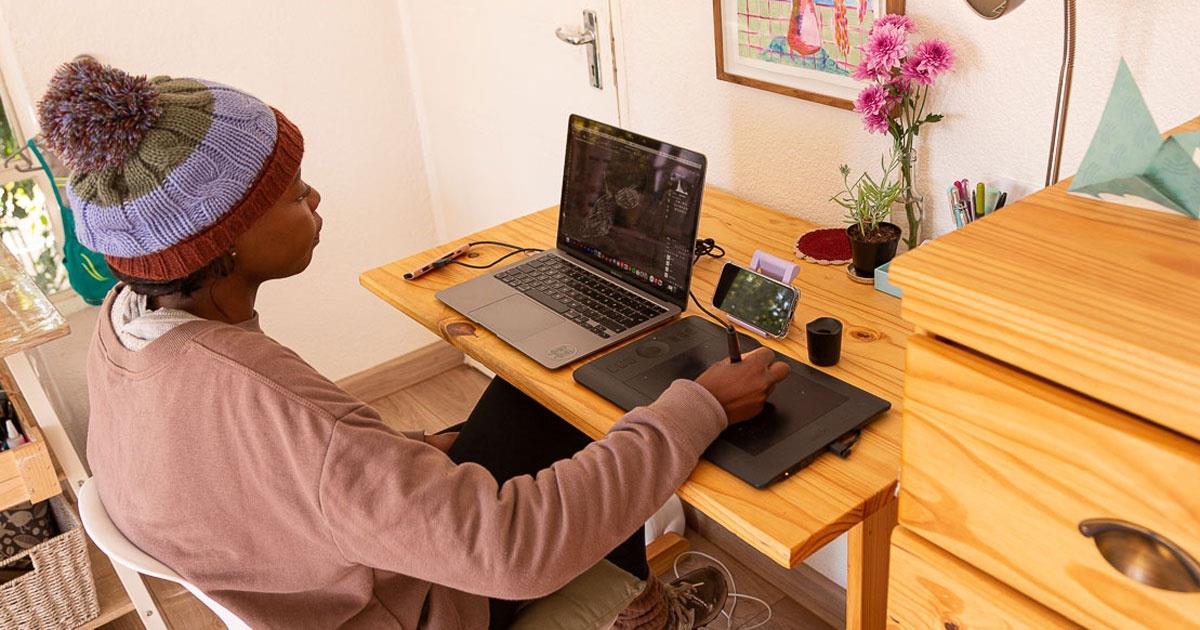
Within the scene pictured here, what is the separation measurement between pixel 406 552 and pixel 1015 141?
1.00 m

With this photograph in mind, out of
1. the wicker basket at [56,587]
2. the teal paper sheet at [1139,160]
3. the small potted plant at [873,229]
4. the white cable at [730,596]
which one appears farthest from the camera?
the white cable at [730,596]

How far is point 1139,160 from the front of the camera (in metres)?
0.79

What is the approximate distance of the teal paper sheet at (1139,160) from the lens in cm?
77

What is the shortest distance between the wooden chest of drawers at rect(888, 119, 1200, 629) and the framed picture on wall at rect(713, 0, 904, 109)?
0.84 metres

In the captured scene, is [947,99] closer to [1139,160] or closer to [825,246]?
[825,246]

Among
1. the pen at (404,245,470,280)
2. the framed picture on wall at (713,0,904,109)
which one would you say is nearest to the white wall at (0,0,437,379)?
the pen at (404,245,470,280)

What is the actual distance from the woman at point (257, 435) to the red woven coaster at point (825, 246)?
45 centimetres

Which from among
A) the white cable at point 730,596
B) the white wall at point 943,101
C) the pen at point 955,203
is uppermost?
the white wall at point 943,101

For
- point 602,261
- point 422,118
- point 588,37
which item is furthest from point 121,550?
point 422,118

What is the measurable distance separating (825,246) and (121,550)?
1.10 meters

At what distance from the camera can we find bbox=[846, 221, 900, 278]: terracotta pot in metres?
1.54

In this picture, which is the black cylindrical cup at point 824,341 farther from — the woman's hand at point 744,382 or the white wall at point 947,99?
the white wall at point 947,99

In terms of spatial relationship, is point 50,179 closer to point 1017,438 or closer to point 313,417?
point 313,417

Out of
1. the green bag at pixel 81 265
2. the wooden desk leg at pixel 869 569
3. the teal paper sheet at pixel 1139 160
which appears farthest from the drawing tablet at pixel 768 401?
the green bag at pixel 81 265
